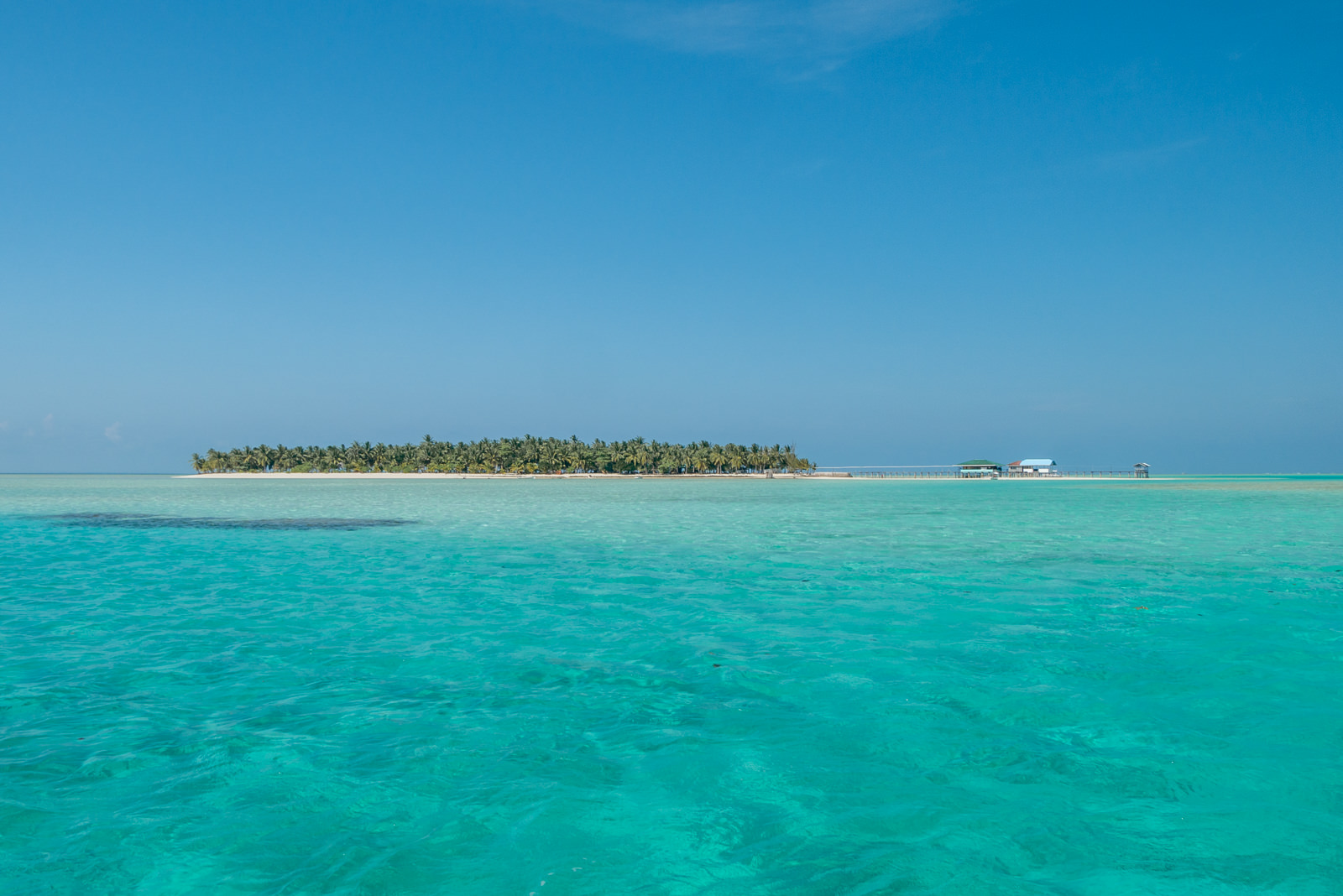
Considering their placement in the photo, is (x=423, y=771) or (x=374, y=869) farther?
(x=423, y=771)

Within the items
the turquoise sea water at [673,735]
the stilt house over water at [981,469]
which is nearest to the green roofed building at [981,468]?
the stilt house over water at [981,469]

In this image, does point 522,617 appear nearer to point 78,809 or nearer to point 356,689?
point 356,689

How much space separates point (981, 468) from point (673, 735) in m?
197

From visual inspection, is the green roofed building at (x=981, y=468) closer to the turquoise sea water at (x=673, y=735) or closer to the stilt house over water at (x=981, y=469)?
the stilt house over water at (x=981, y=469)

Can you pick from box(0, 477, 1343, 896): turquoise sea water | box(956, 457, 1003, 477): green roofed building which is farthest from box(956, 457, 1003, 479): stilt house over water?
box(0, 477, 1343, 896): turquoise sea water

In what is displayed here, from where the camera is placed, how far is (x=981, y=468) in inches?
7554

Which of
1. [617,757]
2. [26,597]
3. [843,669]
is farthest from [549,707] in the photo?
[26,597]

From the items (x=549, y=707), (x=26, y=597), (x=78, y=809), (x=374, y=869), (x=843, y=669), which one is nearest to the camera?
(x=374, y=869)

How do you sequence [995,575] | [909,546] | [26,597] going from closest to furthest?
[26,597]
[995,575]
[909,546]

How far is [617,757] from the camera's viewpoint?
27.3ft

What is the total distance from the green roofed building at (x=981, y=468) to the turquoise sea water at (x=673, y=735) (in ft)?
583

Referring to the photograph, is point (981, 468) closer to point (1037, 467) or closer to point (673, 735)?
point (1037, 467)

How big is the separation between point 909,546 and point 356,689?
24370 mm

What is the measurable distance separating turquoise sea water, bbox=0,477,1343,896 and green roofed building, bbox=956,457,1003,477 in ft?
583
